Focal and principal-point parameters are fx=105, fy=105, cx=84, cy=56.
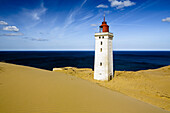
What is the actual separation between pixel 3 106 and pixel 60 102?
2.07 meters

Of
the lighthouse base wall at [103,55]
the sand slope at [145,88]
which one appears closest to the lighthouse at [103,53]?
the lighthouse base wall at [103,55]

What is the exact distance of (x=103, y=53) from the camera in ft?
56.2

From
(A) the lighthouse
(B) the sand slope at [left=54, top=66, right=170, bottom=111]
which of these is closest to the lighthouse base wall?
(A) the lighthouse

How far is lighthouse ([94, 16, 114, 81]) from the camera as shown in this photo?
16.9m

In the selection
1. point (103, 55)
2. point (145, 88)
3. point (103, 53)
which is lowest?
point (145, 88)

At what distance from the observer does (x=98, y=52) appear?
17.5 metres

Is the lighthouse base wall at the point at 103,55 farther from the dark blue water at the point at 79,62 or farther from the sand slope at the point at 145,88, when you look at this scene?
the dark blue water at the point at 79,62

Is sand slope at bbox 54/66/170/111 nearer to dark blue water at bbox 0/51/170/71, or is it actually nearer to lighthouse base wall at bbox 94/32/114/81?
lighthouse base wall at bbox 94/32/114/81

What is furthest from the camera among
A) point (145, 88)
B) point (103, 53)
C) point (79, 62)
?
point (79, 62)

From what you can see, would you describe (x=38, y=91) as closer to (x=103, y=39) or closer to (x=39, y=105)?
(x=39, y=105)

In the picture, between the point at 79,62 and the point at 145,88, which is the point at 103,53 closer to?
the point at 145,88

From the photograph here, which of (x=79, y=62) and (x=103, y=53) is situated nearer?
(x=103, y=53)

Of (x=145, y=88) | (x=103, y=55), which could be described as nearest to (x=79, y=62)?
(x=103, y=55)

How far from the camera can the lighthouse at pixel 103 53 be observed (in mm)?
16922
